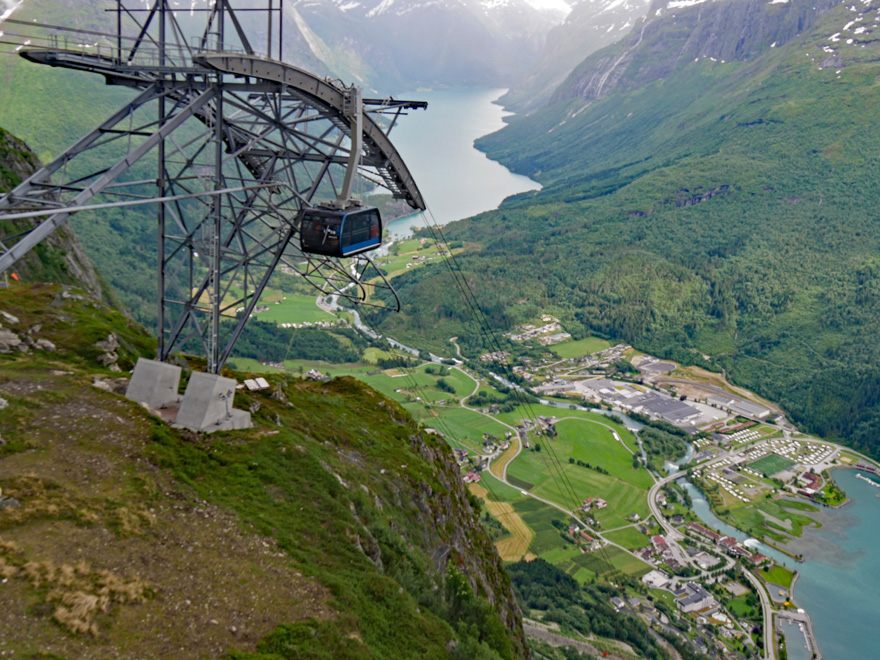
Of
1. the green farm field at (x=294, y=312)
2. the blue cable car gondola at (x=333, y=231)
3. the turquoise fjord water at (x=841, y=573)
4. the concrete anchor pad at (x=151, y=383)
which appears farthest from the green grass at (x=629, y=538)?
the green farm field at (x=294, y=312)

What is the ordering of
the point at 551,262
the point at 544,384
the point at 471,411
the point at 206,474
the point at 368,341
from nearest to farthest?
the point at 206,474 < the point at 471,411 < the point at 544,384 < the point at 368,341 < the point at 551,262

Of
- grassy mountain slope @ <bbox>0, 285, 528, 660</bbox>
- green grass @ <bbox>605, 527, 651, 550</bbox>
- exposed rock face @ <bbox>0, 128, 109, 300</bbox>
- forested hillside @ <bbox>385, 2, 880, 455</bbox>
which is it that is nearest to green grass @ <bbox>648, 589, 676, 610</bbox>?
green grass @ <bbox>605, 527, 651, 550</bbox>

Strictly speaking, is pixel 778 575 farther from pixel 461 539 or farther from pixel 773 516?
pixel 461 539

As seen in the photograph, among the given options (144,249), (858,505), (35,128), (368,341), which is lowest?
(858,505)

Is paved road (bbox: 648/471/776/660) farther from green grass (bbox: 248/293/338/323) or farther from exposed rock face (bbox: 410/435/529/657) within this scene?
green grass (bbox: 248/293/338/323)

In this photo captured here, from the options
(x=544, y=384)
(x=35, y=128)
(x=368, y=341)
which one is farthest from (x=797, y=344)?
(x=35, y=128)

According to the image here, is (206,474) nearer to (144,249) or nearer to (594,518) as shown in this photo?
(594,518)
